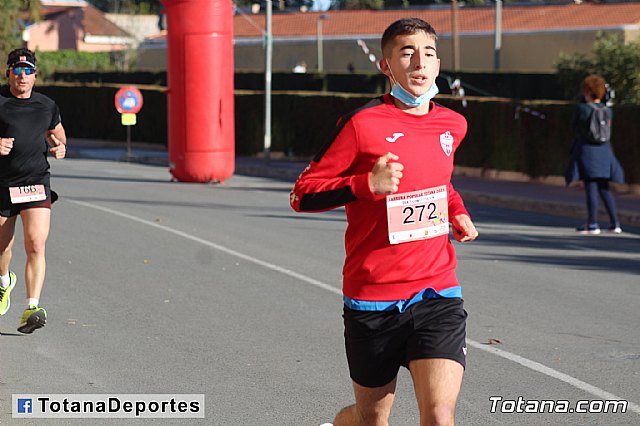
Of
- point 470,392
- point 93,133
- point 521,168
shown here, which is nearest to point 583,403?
point 470,392

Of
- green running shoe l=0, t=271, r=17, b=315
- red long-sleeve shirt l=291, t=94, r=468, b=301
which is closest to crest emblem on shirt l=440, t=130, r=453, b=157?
red long-sleeve shirt l=291, t=94, r=468, b=301

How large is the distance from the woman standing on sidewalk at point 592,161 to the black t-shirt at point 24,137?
28.5 ft

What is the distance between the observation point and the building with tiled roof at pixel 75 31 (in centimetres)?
10725

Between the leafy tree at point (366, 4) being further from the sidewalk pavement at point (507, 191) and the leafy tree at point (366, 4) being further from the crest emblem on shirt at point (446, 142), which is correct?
the crest emblem on shirt at point (446, 142)

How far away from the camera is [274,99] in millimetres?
32656

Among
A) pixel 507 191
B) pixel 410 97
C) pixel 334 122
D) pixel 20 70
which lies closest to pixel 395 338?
pixel 410 97

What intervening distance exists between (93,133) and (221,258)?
28.2m

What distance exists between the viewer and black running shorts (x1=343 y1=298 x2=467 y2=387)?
5.12 metres

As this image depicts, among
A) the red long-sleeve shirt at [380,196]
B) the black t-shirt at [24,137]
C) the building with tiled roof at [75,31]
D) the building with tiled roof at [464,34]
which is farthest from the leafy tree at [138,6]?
the red long-sleeve shirt at [380,196]

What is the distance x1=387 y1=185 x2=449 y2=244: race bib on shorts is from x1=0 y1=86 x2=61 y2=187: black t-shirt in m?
4.61

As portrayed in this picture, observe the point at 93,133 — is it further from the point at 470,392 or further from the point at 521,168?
the point at 470,392

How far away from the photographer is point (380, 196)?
509 centimetres

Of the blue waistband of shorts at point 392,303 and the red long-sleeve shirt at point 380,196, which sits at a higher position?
the red long-sleeve shirt at point 380,196

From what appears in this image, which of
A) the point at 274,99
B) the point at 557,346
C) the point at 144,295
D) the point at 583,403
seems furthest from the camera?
the point at 274,99
